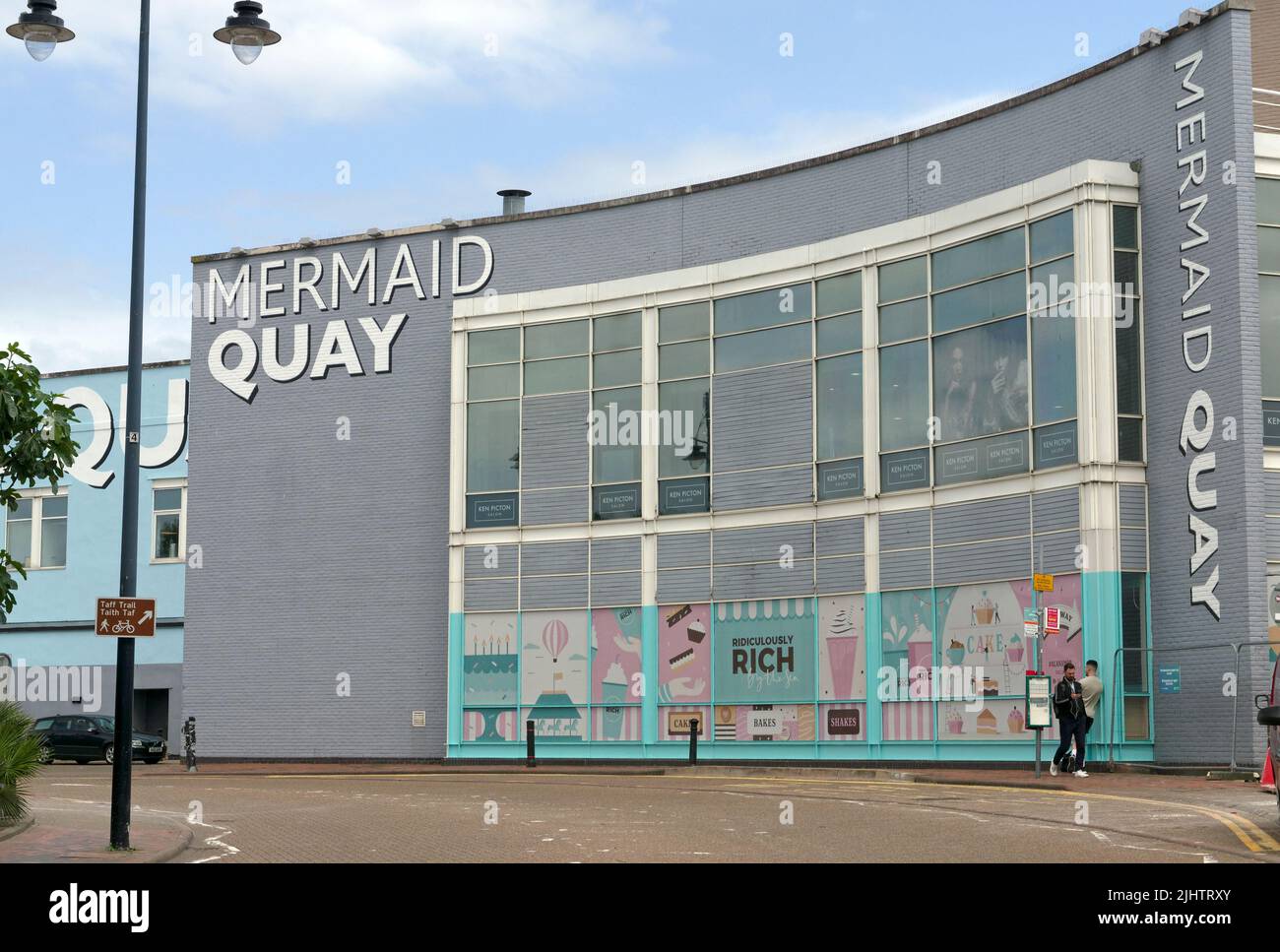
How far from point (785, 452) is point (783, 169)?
583 centimetres

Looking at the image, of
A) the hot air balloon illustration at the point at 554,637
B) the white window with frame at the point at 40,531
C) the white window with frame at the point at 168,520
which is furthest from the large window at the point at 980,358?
the white window with frame at the point at 40,531

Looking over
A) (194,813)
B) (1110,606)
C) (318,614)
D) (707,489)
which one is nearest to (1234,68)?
(1110,606)

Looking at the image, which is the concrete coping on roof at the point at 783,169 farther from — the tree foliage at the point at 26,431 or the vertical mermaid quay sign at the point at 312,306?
the tree foliage at the point at 26,431

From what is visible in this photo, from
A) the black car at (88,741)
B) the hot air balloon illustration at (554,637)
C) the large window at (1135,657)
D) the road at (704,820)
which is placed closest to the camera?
the road at (704,820)

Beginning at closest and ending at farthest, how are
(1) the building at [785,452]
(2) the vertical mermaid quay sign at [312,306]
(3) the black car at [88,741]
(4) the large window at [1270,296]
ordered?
1. (4) the large window at [1270,296]
2. (1) the building at [785,452]
3. (2) the vertical mermaid quay sign at [312,306]
4. (3) the black car at [88,741]

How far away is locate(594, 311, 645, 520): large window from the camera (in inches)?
1411

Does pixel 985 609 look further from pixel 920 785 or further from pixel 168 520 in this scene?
pixel 168 520

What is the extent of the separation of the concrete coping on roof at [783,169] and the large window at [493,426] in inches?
118

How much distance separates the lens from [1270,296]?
89.9ft

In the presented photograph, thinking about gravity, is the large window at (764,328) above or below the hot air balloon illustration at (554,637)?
above

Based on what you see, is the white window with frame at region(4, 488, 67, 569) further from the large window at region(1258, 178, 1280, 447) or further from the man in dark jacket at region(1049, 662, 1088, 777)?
the large window at region(1258, 178, 1280, 447)

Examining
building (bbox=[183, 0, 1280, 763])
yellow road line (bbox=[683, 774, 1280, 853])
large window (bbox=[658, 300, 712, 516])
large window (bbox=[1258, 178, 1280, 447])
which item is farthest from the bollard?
large window (bbox=[1258, 178, 1280, 447])

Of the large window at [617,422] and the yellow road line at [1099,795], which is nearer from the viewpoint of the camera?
the yellow road line at [1099,795]

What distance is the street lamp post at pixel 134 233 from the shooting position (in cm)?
1681
